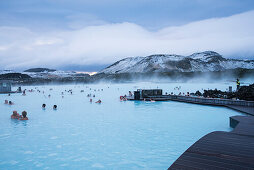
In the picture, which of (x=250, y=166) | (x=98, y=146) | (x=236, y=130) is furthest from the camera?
(x=98, y=146)

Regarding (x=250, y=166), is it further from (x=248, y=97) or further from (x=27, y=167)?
(x=248, y=97)

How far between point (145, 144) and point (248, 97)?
57.3ft

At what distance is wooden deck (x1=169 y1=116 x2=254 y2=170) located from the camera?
5.25 meters

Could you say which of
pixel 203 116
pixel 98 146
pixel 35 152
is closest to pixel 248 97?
pixel 203 116

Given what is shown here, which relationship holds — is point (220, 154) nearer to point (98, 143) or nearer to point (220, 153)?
point (220, 153)

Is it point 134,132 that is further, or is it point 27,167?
point 134,132

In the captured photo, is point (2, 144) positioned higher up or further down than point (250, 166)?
further down

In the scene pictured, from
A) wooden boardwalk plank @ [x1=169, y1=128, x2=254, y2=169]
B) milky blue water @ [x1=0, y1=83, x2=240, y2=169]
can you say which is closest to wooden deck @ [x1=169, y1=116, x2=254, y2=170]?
wooden boardwalk plank @ [x1=169, y1=128, x2=254, y2=169]

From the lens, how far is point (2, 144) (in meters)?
12.7

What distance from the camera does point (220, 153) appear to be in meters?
6.07

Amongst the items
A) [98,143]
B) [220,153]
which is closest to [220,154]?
[220,153]

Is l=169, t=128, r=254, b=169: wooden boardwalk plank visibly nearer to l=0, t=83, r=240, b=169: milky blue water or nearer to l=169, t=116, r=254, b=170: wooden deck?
l=169, t=116, r=254, b=170: wooden deck

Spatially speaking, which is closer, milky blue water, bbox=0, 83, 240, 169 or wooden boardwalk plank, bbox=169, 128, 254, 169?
wooden boardwalk plank, bbox=169, 128, 254, 169

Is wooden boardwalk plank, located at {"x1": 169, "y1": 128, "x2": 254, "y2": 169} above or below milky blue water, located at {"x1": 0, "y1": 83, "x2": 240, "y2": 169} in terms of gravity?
above
